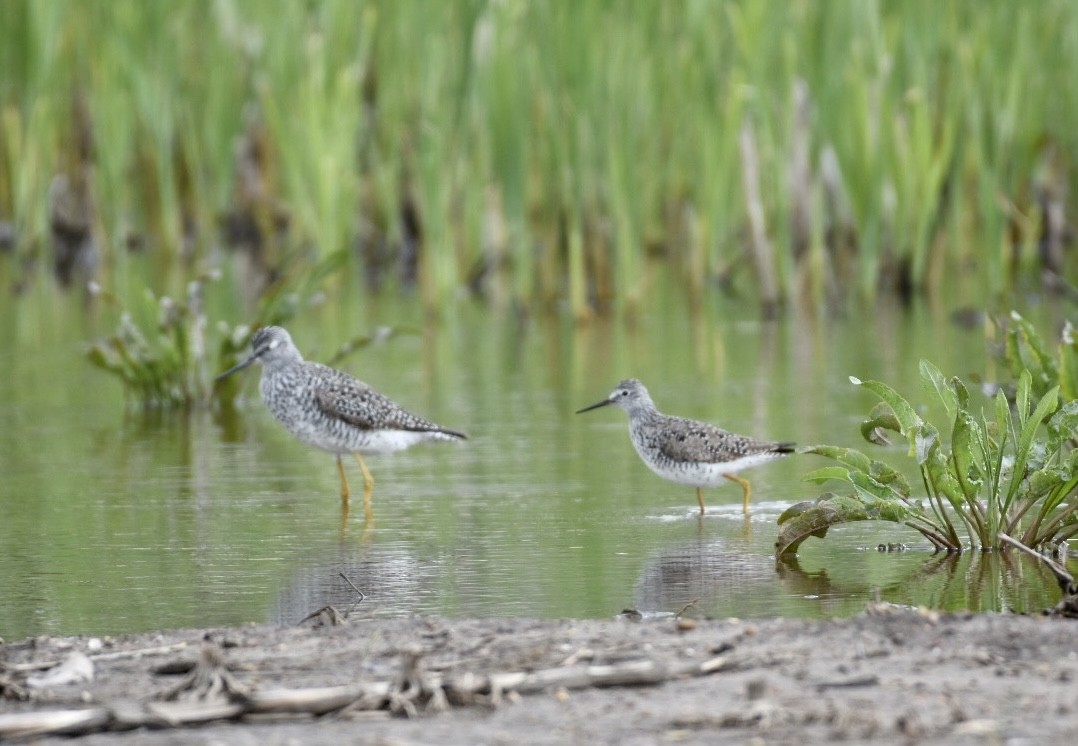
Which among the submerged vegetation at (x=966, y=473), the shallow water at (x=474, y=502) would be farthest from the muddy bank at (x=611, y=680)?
the submerged vegetation at (x=966, y=473)

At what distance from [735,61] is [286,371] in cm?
730

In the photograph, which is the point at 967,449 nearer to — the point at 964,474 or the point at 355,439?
the point at 964,474

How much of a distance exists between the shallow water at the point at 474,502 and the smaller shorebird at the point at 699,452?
0.55 ft

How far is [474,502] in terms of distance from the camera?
29.1 feet

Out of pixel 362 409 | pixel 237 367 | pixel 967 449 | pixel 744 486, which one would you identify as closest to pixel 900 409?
pixel 967 449

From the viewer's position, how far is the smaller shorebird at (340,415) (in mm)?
9539

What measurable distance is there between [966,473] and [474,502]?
2.66 m

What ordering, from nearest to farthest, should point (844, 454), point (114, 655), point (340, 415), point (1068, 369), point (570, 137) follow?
point (114, 655)
point (844, 454)
point (1068, 369)
point (340, 415)
point (570, 137)

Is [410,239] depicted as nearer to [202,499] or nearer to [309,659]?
[202,499]

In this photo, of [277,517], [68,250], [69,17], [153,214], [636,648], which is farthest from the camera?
[153,214]

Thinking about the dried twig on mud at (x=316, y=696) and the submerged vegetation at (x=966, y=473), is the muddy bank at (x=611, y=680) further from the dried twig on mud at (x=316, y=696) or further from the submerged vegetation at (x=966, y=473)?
the submerged vegetation at (x=966, y=473)

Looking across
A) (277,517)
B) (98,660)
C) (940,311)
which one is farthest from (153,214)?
(98,660)

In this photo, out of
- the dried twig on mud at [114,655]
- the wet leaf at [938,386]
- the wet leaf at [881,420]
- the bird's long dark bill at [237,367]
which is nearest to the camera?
the dried twig on mud at [114,655]

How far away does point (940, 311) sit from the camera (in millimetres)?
16500
